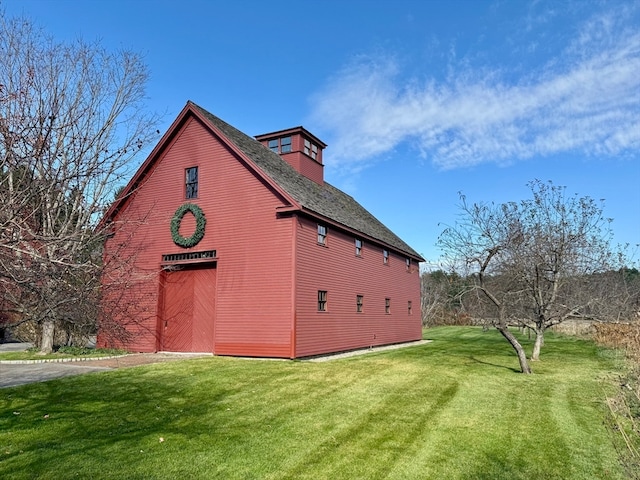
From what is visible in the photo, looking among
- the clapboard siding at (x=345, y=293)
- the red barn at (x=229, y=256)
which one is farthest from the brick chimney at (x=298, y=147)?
the clapboard siding at (x=345, y=293)

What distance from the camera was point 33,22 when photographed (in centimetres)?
1035

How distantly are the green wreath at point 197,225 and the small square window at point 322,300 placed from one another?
4693 millimetres

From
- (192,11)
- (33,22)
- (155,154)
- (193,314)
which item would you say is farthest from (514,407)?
(155,154)

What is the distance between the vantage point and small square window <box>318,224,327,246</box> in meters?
15.5

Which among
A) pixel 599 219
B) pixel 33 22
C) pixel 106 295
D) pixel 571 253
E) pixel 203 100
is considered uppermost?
pixel 203 100

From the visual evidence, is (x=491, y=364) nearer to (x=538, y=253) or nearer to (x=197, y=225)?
(x=538, y=253)

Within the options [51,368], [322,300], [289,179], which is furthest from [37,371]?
[289,179]

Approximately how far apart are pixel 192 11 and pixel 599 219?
47.6ft

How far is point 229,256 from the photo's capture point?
14914 mm

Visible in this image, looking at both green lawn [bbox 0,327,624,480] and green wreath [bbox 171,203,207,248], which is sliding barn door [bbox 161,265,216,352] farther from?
Result: green lawn [bbox 0,327,624,480]

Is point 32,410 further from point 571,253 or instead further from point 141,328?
point 571,253

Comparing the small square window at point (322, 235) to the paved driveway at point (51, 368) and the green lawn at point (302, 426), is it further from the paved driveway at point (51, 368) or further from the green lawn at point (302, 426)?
the paved driveway at point (51, 368)

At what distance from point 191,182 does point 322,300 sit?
653cm

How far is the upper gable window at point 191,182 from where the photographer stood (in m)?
16.1
